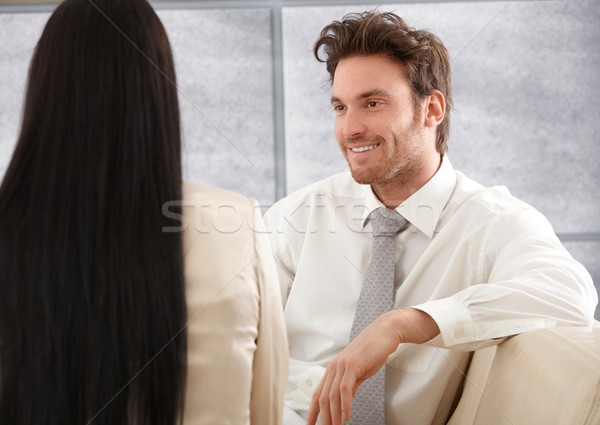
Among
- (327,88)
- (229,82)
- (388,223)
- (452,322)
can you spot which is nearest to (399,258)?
(388,223)

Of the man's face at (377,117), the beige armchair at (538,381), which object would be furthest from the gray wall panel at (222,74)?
the beige armchair at (538,381)

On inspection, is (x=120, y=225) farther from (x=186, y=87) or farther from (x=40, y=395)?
(x=186, y=87)

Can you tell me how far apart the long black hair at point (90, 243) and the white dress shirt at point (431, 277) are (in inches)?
24.0

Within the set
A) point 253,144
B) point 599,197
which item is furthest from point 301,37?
point 599,197

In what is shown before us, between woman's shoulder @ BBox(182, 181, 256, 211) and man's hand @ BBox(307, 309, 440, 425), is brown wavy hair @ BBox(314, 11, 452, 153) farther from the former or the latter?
woman's shoulder @ BBox(182, 181, 256, 211)

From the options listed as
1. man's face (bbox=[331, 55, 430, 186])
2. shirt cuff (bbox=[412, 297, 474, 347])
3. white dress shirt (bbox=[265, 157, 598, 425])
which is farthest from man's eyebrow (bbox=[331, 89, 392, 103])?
shirt cuff (bbox=[412, 297, 474, 347])

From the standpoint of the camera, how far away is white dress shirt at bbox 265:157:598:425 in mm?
1340

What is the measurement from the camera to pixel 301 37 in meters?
2.67

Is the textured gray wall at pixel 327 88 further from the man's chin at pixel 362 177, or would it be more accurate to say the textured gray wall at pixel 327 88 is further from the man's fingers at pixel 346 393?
the man's fingers at pixel 346 393

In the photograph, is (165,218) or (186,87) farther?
(186,87)

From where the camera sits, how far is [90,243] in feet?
2.95

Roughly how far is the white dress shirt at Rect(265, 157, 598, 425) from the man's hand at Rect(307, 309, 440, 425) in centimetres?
4

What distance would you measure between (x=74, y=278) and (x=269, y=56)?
1891mm

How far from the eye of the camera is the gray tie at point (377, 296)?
155cm
